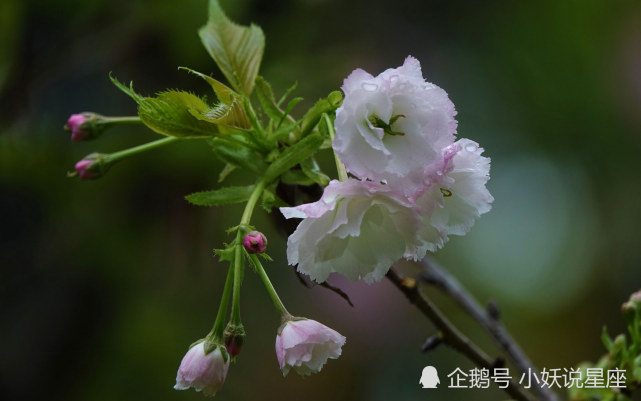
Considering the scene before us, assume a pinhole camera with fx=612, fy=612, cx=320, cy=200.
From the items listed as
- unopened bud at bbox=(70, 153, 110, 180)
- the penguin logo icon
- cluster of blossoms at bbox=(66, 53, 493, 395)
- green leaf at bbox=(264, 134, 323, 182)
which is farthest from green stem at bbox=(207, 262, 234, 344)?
the penguin logo icon

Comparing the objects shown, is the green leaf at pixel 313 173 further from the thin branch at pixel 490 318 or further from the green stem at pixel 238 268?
the thin branch at pixel 490 318

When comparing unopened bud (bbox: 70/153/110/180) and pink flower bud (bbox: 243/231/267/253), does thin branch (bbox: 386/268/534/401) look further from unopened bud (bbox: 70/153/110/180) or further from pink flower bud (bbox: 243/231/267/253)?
unopened bud (bbox: 70/153/110/180)

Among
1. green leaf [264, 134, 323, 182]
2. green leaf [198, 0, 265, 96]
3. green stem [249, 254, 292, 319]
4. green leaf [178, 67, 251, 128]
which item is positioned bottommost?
green stem [249, 254, 292, 319]

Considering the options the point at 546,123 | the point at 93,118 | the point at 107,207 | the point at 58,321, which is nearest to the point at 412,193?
the point at 93,118

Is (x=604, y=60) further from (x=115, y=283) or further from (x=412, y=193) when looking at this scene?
(x=412, y=193)

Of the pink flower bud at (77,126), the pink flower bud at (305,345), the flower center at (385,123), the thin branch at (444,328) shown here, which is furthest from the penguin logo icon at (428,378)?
the pink flower bud at (77,126)
